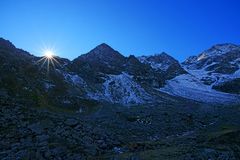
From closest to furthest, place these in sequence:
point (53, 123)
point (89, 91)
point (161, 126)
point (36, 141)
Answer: point (36, 141), point (53, 123), point (161, 126), point (89, 91)

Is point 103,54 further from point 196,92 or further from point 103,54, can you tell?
point 196,92

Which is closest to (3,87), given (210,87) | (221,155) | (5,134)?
(5,134)

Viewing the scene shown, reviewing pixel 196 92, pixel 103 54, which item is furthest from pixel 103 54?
pixel 196 92

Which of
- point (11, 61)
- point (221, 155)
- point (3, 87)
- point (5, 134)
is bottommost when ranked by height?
point (221, 155)

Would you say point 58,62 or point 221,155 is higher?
point 58,62

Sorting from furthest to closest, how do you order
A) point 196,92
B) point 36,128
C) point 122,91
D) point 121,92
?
point 196,92 < point 122,91 < point 121,92 < point 36,128

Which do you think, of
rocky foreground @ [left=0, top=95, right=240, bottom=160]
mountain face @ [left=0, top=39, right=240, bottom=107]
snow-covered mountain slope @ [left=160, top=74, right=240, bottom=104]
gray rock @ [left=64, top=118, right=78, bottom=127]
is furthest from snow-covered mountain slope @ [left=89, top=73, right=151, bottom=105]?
gray rock @ [left=64, top=118, right=78, bottom=127]

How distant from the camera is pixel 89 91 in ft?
305

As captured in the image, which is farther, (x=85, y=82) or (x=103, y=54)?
(x=103, y=54)

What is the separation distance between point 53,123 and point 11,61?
163ft

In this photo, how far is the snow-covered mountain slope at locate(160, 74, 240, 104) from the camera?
394 ft

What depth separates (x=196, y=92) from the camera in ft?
446

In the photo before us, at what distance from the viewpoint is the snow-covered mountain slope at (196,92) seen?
120 m

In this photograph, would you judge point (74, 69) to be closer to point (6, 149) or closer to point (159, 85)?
point (159, 85)
